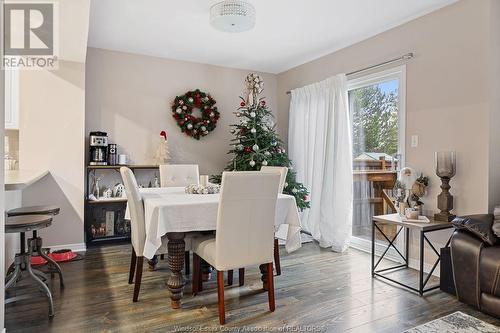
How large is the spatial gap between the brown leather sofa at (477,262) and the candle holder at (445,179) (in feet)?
1.30

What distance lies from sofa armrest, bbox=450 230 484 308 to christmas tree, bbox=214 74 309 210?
2.08m

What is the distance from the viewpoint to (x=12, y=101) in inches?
145

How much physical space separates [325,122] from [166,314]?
302 centimetres

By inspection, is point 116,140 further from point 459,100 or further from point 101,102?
point 459,100

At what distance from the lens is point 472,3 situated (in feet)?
9.51

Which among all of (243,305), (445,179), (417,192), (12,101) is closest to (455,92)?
(445,179)

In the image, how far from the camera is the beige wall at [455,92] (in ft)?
9.22

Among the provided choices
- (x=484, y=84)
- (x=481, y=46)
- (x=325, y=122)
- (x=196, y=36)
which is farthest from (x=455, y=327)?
(x=196, y=36)

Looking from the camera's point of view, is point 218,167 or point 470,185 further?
point 218,167

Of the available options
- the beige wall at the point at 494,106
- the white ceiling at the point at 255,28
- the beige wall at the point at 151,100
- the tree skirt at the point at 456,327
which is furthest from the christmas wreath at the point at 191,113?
the tree skirt at the point at 456,327

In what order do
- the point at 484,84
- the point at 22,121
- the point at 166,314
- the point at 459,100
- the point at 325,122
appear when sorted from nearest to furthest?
the point at 166,314, the point at 484,84, the point at 459,100, the point at 22,121, the point at 325,122

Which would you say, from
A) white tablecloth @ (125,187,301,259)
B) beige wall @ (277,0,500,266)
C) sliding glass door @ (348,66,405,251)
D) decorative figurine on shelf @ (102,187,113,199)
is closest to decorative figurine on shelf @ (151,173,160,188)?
decorative figurine on shelf @ (102,187,113,199)

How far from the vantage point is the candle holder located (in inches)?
115

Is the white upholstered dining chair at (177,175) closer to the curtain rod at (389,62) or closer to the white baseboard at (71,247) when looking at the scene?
the white baseboard at (71,247)
